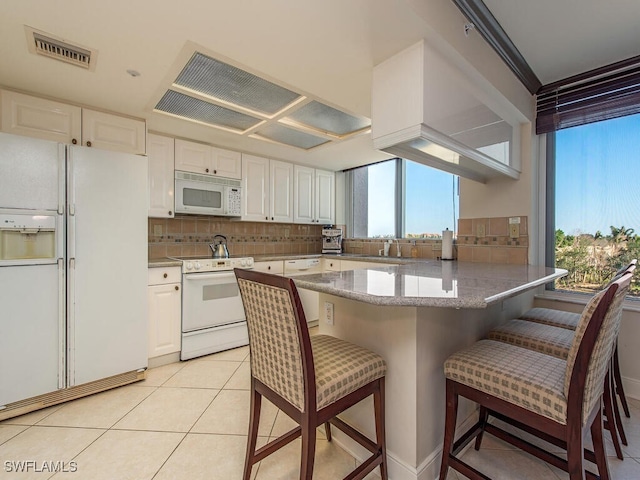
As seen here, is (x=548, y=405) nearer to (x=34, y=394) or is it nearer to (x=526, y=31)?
(x=526, y=31)

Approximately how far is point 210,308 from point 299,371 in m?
2.06

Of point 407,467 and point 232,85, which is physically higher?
point 232,85

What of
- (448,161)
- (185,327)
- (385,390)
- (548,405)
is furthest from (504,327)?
(185,327)

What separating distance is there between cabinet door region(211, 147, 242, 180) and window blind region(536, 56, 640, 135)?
9.65 ft

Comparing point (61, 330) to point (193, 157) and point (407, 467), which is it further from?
point (407, 467)

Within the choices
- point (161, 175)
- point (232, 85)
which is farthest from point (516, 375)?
point (161, 175)

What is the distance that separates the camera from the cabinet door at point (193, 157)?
2.94 m

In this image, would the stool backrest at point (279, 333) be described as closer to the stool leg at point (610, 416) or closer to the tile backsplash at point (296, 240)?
the stool leg at point (610, 416)

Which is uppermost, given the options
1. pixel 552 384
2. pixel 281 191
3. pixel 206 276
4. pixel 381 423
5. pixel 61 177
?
pixel 281 191

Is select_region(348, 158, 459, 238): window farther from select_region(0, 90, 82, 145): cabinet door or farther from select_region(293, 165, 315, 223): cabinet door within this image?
select_region(0, 90, 82, 145): cabinet door

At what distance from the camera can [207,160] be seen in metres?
3.12

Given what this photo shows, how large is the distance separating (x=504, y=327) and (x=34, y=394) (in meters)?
2.97

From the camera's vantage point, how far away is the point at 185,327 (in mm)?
2641

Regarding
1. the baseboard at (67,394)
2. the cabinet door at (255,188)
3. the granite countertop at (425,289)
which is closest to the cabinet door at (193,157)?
the cabinet door at (255,188)
